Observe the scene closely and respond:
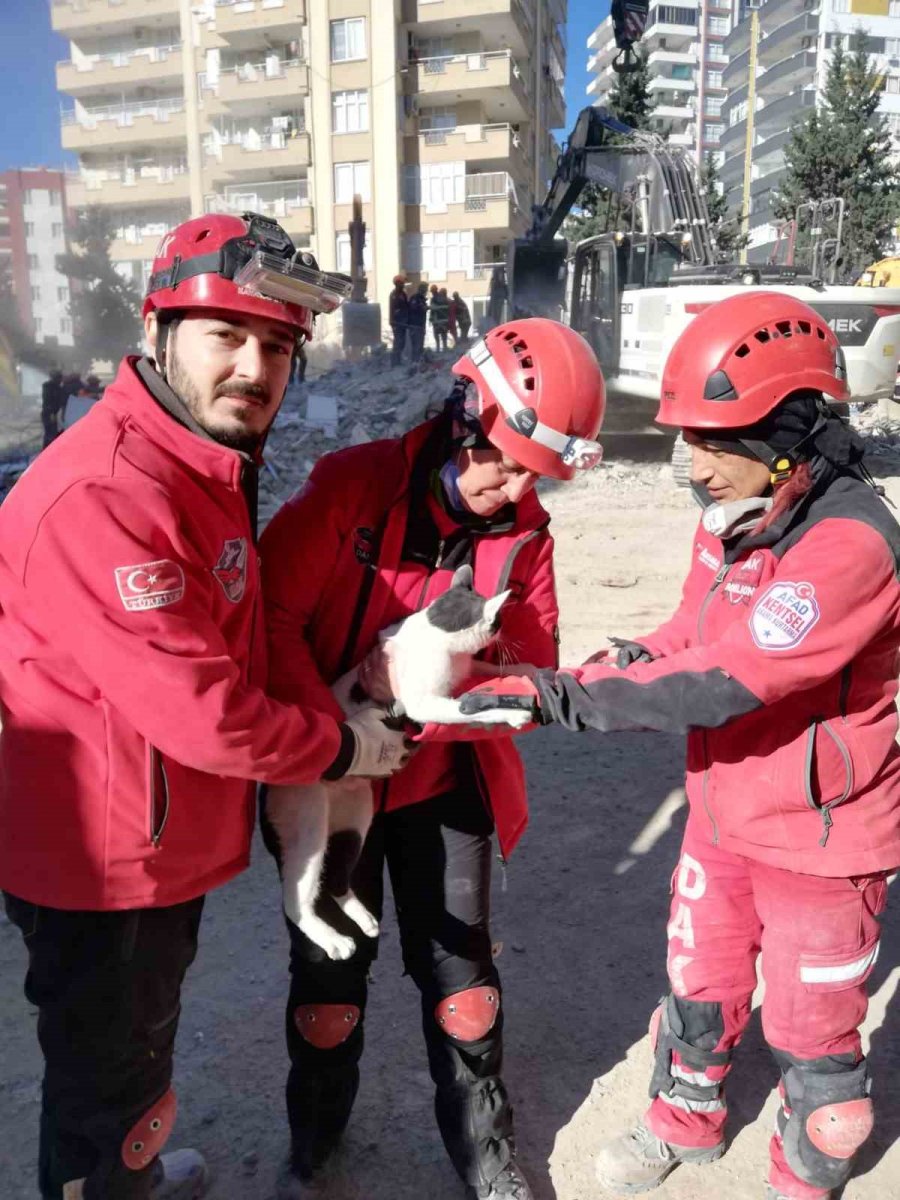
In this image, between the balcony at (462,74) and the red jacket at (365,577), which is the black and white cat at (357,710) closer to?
the red jacket at (365,577)

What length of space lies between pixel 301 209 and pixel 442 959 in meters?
39.1

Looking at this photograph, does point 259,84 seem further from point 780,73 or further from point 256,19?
point 780,73

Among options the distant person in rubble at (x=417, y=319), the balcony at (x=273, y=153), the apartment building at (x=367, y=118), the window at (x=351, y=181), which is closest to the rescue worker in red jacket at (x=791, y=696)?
the distant person in rubble at (x=417, y=319)

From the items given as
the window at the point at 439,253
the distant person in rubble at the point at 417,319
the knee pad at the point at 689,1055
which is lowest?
the knee pad at the point at 689,1055

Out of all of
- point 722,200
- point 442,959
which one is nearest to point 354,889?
point 442,959

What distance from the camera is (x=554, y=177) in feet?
57.5

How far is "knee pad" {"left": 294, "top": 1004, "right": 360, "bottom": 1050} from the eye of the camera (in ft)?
8.09

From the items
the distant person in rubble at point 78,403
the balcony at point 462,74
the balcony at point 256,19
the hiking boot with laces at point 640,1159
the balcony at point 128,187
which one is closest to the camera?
the hiking boot with laces at point 640,1159

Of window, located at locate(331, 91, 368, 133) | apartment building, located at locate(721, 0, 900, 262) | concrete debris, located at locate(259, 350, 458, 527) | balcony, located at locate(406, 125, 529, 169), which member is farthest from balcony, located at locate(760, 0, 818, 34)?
concrete debris, located at locate(259, 350, 458, 527)

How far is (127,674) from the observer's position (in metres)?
1.70

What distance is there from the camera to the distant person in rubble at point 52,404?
48.8 feet

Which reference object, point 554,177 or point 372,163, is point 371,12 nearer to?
point 372,163

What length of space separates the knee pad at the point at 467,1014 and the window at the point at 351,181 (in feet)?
132

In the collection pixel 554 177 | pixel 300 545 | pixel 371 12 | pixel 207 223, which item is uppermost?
pixel 371 12
